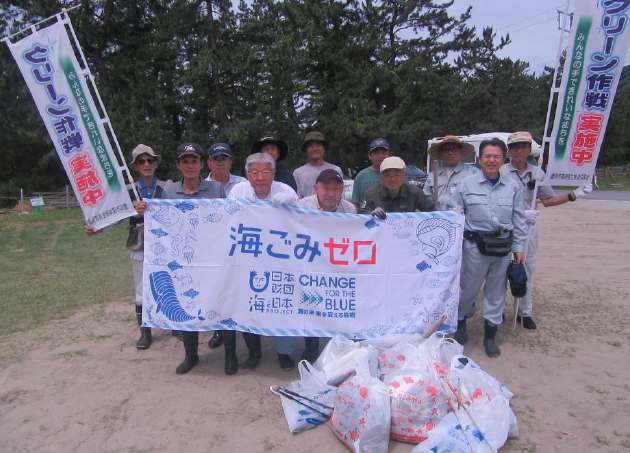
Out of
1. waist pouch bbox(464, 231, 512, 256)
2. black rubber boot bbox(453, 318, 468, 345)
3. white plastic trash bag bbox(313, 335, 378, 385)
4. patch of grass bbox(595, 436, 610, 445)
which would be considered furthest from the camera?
black rubber boot bbox(453, 318, 468, 345)

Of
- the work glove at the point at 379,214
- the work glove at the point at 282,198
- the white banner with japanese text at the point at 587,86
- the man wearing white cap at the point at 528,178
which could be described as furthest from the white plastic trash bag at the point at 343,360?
the white banner with japanese text at the point at 587,86

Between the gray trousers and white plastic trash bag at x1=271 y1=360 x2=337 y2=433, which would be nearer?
white plastic trash bag at x1=271 y1=360 x2=337 y2=433

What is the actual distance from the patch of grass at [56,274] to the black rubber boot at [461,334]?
4.37m

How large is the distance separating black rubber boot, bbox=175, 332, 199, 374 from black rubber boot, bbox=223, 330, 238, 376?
1.00 ft

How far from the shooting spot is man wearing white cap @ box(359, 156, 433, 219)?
13.1 ft

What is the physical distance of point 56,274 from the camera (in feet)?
25.9

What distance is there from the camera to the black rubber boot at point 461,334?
445 cm

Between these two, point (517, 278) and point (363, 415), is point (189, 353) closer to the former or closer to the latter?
point (363, 415)

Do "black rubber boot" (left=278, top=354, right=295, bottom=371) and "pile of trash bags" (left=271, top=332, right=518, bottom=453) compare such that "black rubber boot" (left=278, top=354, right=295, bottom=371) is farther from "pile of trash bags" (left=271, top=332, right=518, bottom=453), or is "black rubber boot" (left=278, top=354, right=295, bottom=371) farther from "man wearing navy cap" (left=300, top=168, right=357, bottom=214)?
"man wearing navy cap" (left=300, top=168, right=357, bottom=214)

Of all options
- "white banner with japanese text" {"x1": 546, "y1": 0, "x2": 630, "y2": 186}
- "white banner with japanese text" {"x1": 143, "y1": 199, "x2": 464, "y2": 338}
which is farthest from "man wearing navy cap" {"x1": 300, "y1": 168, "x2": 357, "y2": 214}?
"white banner with japanese text" {"x1": 546, "y1": 0, "x2": 630, "y2": 186}

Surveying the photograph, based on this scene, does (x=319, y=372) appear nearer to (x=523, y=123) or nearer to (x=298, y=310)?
(x=298, y=310)

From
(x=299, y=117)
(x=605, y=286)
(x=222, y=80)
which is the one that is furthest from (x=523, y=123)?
(x=605, y=286)

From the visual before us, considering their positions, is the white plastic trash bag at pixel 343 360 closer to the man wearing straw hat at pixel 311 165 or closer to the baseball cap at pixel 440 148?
the man wearing straw hat at pixel 311 165

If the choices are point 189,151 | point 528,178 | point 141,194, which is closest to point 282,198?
point 189,151
